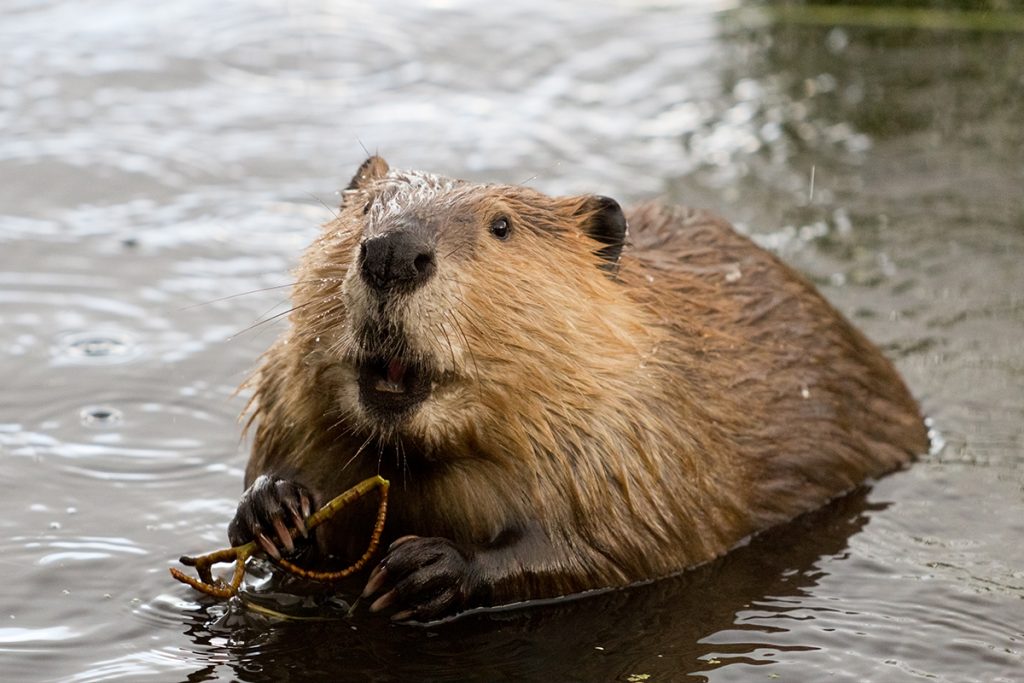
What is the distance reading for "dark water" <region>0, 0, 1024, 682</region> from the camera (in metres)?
4.28

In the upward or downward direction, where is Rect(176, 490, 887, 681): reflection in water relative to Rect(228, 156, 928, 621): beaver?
downward

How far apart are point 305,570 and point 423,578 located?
372mm

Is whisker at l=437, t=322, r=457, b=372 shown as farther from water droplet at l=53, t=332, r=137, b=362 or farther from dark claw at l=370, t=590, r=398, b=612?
water droplet at l=53, t=332, r=137, b=362

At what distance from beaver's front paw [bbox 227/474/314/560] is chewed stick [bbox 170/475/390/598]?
0.10 ft

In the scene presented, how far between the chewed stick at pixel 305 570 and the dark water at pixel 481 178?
0.39ft

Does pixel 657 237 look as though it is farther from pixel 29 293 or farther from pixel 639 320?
pixel 29 293

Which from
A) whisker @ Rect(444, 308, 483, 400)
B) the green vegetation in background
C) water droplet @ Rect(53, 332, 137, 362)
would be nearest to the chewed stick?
whisker @ Rect(444, 308, 483, 400)

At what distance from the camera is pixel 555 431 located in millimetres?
4273

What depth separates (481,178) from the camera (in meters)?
7.73

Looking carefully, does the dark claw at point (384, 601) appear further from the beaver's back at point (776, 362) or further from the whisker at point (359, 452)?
the beaver's back at point (776, 362)

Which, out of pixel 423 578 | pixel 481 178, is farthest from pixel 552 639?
pixel 481 178

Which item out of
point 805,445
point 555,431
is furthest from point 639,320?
point 805,445

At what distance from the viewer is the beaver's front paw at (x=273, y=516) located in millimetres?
4262

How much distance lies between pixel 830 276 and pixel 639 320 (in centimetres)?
259
